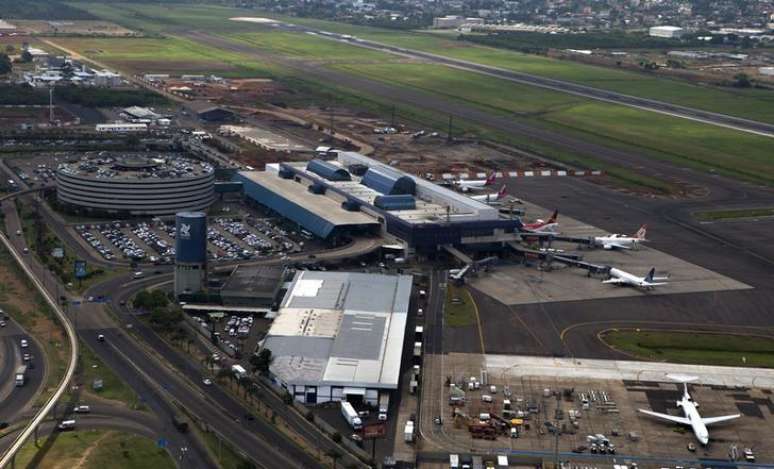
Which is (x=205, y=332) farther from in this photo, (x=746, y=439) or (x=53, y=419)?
(x=746, y=439)

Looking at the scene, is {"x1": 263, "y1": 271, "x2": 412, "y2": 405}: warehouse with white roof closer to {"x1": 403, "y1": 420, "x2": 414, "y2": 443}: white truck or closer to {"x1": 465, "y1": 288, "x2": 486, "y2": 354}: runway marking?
{"x1": 403, "y1": 420, "x2": 414, "y2": 443}: white truck

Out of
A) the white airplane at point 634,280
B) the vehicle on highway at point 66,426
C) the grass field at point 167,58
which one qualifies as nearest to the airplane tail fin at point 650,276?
the white airplane at point 634,280

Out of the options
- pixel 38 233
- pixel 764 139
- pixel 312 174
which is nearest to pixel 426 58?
pixel 764 139

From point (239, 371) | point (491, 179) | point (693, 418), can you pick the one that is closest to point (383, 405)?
point (239, 371)

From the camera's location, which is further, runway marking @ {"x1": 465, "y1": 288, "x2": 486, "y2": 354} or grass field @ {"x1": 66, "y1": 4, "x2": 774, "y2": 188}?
grass field @ {"x1": 66, "y1": 4, "x2": 774, "y2": 188}

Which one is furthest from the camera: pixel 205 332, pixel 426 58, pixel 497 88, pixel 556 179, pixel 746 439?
pixel 426 58

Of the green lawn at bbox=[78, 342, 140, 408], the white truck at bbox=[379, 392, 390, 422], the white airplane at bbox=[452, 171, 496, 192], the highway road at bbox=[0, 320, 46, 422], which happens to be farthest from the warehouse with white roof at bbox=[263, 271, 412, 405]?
the white airplane at bbox=[452, 171, 496, 192]

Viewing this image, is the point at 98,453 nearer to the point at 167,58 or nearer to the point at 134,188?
the point at 134,188
